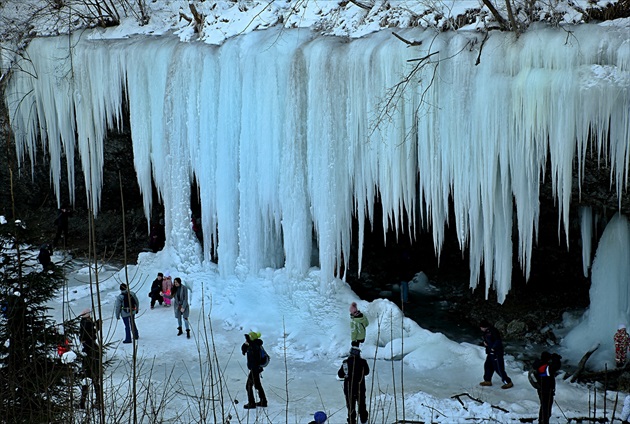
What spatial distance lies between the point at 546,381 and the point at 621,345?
2.78m

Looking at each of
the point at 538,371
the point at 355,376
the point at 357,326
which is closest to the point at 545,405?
the point at 538,371

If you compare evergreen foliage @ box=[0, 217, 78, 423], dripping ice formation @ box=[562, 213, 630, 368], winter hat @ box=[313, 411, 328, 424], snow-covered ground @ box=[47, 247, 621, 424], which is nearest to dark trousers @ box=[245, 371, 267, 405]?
snow-covered ground @ box=[47, 247, 621, 424]

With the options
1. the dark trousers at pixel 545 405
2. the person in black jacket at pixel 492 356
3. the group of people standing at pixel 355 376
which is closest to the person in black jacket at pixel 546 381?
the dark trousers at pixel 545 405

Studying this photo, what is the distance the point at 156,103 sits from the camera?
1595 centimetres

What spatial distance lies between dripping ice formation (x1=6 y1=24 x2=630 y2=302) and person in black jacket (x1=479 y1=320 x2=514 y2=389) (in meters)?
1.17

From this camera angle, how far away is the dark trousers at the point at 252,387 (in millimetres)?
10485

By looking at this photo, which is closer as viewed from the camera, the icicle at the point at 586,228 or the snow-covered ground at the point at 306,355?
the snow-covered ground at the point at 306,355

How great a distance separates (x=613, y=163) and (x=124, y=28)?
10902 millimetres

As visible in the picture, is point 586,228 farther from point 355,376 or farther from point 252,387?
point 252,387

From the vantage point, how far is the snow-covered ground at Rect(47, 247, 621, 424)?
35.1 ft

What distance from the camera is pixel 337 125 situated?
13641 millimetres

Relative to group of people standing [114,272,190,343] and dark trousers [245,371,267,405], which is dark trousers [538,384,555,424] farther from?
group of people standing [114,272,190,343]

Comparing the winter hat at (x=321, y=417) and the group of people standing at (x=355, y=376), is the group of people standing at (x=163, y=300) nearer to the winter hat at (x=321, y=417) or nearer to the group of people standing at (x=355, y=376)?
the group of people standing at (x=355, y=376)

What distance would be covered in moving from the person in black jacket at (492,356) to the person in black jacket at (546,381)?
1.29 m
